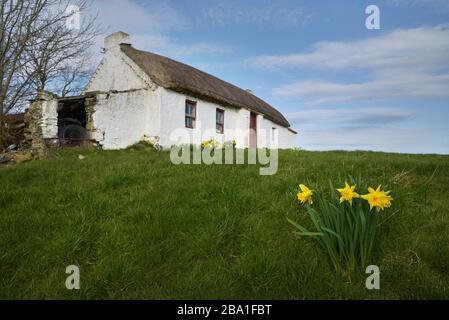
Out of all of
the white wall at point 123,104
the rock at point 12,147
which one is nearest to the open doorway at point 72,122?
the rock at point 12,147

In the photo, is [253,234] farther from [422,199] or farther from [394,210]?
[422,199]

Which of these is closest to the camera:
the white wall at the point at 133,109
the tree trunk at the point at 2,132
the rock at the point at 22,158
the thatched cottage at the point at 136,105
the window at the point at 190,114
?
the rock at the point at 22,158

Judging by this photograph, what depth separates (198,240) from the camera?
4.53m

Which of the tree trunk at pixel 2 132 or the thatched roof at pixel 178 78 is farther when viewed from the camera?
the tree trunk at pixel 2 132

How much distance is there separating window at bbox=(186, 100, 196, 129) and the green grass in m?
9.48

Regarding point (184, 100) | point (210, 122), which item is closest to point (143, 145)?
point (184, 100)

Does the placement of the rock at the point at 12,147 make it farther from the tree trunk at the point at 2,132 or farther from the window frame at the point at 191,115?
the window frame at the point at 191,115

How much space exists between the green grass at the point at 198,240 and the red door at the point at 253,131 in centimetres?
1445

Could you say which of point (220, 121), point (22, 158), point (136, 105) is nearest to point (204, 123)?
point (220, 121)

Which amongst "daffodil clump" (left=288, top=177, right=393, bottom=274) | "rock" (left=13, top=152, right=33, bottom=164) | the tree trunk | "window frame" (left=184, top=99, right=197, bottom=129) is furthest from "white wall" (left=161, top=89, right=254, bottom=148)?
"daffodil clump" (left=288, top=177, right=393, bottom=274)

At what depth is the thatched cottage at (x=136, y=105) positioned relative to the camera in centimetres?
1484

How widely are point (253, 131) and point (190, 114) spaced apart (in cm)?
624

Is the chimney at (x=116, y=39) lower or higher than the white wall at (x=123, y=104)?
higher
